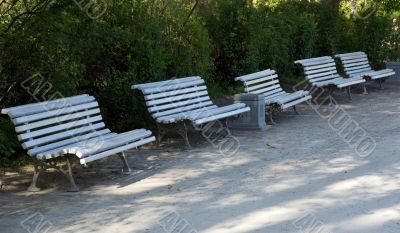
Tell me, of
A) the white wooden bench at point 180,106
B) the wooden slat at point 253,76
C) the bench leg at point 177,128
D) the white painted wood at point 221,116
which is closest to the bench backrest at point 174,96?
the white wooden bench at point 180,106

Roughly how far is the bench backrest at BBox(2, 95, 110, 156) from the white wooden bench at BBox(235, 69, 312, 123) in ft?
11.4

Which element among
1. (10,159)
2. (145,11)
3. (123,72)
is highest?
(145,11)

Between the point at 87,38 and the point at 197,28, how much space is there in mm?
3289

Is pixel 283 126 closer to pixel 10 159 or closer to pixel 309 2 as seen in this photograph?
pixel 10 159

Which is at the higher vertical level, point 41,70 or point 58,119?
point 41,70

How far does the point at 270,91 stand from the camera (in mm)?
11086

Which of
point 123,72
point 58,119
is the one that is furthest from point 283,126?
point 58,119

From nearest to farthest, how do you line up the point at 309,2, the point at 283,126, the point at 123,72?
the point at 123,72, the point at 283,126, the point at 309,2

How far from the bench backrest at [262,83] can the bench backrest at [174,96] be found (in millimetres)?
1078

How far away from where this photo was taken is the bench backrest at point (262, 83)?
10.4m

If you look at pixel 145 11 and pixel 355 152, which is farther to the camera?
pixel 145 11

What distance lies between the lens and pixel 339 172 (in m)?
6.95

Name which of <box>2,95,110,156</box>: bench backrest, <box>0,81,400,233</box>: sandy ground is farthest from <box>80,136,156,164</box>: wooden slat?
<box>2,95,110,156</box>: bench backrest

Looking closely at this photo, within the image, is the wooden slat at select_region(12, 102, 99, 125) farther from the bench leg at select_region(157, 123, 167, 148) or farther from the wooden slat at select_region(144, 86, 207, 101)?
the bench leg at select_region(157, 123, 167, 148)
